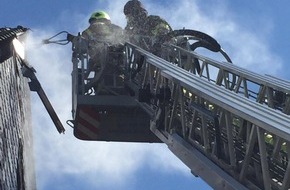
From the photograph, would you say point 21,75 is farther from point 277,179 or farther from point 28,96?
point 277,179

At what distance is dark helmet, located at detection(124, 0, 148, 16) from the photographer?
15688 millimetres

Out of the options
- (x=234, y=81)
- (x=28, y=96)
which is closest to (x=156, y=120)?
(x=234, y=81)

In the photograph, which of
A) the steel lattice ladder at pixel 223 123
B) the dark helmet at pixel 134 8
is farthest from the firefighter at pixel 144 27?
the steel lattice ladder at pixel 223 123

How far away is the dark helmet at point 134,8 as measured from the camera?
51.5ft

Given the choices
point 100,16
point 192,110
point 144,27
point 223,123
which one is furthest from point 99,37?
point 223,123

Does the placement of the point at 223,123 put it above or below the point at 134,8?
below

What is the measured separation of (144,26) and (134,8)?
70 cm

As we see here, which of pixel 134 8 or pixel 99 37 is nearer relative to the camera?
pixel 99 37

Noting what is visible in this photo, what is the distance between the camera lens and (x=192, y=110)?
898 centimetres

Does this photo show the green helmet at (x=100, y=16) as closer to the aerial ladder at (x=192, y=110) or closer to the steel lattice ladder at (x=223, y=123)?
the aerial ladder at (x=192, y=110)

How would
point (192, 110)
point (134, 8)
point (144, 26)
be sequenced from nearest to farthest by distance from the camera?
point (192, 110)
point (144, 26)
point (134, 8)

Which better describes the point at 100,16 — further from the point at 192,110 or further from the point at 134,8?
the point at 192,110

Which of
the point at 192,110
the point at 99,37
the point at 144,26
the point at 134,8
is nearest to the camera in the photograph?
the point at 192,110

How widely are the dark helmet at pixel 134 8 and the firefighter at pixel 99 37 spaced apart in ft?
2.06
